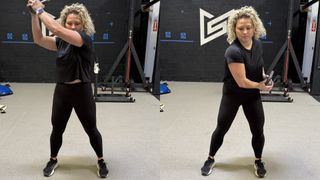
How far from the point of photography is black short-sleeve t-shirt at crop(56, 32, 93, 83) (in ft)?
7.45

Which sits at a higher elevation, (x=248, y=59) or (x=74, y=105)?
(x=248, y=59)

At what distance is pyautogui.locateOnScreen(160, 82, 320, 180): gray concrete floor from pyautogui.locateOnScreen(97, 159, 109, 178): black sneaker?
18.9 inches

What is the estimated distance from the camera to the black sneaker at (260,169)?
258 centimetres

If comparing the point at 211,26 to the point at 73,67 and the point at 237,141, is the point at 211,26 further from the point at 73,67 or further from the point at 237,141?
the point at 73,67

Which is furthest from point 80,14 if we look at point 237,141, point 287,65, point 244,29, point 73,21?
point 287,65

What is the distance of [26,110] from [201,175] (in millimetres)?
2753

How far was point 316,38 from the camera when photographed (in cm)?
528

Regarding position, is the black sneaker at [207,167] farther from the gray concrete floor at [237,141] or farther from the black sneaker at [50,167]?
the black sneaker at [50,167]

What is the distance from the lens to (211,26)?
20.0 ft

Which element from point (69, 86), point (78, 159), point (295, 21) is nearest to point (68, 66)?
point (69, 86)

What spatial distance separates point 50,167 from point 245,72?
173cm

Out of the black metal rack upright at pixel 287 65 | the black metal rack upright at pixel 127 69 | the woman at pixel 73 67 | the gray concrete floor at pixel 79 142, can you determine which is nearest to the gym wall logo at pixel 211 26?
the black metal rack upright at pixel 287 65

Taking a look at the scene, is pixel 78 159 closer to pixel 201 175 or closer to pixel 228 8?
pixel 201 175

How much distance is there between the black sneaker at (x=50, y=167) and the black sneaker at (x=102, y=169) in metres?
0.37
